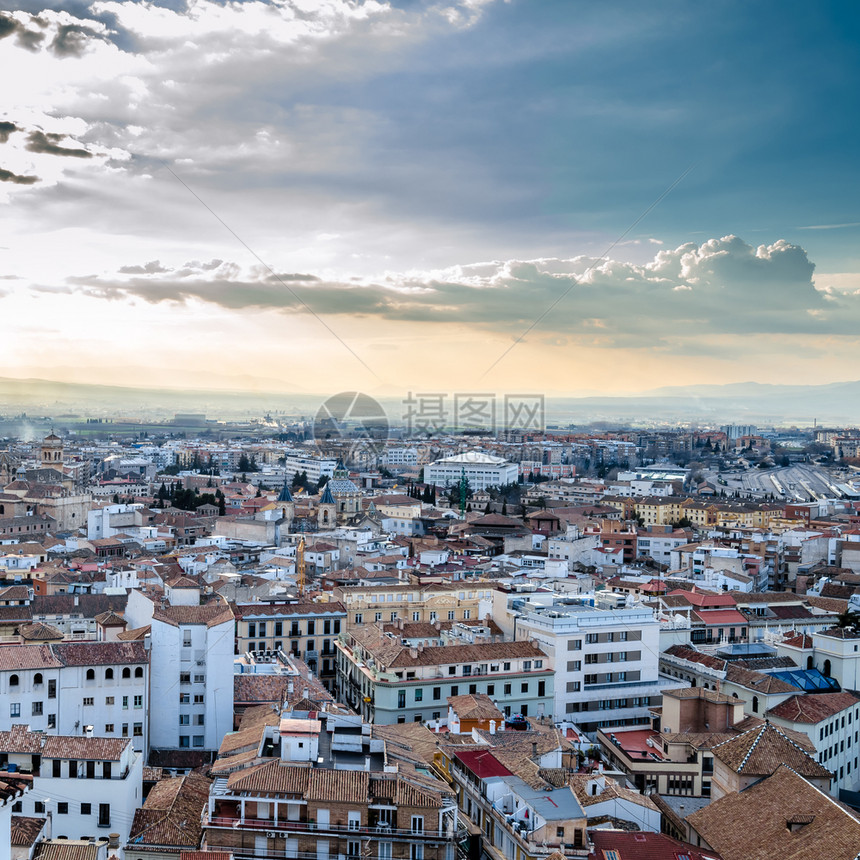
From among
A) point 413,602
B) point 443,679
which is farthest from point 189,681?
point 413,602

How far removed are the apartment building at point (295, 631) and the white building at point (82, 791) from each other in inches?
288

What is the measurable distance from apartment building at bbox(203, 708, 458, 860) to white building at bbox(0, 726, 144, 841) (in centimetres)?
122

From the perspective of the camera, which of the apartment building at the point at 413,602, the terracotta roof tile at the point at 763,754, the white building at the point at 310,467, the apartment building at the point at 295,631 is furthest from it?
the white building at the point at 310,467

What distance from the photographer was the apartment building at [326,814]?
320 inches

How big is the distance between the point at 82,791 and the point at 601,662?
7.78 metres

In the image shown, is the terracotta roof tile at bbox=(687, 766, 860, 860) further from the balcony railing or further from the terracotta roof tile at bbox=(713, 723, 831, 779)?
the balcony railing

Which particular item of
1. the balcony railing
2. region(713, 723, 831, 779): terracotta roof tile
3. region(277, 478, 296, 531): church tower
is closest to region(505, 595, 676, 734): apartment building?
region(713, 723, 831, 779): terracotta roof tile

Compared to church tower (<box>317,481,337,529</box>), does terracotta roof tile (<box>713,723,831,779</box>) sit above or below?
above

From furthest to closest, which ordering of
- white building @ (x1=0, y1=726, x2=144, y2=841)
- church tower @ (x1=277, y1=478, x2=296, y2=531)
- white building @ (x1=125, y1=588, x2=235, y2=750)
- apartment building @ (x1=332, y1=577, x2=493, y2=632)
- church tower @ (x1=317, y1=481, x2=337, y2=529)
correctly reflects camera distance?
church tower @ (x1=317, y1=481, x2=337, y2=529), church tower @ (x1=277, y1=478, x2=296, y2=531), apartment building @ (x1=332, y1=577, x2=493, y2=632), white building @ (x1=125, y1=588, x2=235, y2=750), white building @ (x1=0, y1=726, x2=144, y2=841)

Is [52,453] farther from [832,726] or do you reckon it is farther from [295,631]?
[832,726]

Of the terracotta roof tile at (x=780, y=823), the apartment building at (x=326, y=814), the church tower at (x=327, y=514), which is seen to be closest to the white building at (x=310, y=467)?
the church tower at (x=327, y=514)

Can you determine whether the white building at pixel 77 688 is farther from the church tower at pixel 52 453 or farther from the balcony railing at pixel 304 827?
the church tower at pixel 52 453

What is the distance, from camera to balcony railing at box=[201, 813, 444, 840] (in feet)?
26.6

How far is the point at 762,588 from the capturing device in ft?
83.9
